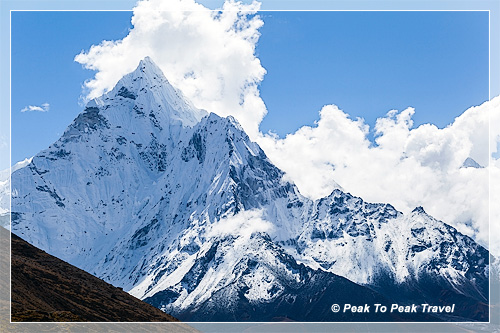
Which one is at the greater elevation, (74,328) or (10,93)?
(10,93)

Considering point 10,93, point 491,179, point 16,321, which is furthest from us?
point 16,321

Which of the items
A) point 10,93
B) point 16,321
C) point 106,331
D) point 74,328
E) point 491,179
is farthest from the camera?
point 106,331

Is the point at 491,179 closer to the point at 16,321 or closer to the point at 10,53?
the point at 10,53

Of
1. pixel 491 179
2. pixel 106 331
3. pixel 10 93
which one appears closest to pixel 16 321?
pixel 106 331

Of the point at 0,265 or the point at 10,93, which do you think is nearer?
the point at 10,93

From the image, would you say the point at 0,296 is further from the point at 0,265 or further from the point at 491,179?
the point at 491,179

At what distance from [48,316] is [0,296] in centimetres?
1122

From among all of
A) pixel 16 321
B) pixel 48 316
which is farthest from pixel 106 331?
pixel 16 321

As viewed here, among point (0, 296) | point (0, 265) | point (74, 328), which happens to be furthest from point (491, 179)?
point (0, 265)

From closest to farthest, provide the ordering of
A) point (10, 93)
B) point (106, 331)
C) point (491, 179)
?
point (10, 93) → point (491, 179) → point (106, 331)

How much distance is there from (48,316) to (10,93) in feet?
273

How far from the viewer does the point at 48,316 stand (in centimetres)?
17550

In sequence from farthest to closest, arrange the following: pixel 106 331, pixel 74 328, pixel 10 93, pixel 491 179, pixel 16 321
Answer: pixel 106 331, pixel 74 328, pixel 16 321, pixel 491 179, pixel 10 93

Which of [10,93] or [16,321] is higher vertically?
[10,93]
